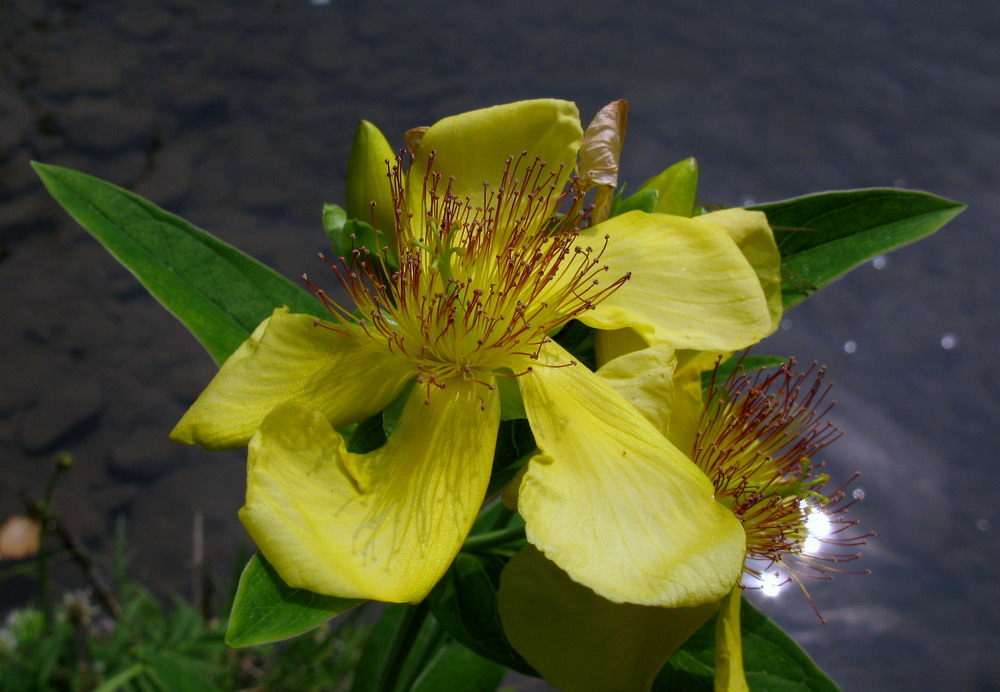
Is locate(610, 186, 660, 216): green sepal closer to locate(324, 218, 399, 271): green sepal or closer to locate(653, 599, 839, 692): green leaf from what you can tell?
locate(324, 218, 399, 271): green sepal

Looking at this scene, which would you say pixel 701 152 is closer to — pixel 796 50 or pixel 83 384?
pixel 796 50

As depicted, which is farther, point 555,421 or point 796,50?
point 796,50

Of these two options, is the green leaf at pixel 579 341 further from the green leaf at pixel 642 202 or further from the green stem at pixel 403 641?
the green stem at pixel 403 641

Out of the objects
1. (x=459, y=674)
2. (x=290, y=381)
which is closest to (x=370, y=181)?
Result: (x=290, y=381)

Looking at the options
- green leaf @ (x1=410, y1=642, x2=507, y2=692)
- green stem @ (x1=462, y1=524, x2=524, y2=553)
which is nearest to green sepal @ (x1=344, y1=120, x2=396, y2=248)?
green stem @ (x1=462, y1=524, x2=524, y2=553)

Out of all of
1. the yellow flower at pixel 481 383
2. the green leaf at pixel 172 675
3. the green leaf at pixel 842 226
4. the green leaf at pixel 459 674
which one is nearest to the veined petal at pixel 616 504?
the yellow flower at pixel 481 383

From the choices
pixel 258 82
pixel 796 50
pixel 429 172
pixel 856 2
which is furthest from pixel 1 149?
pixel 856 2

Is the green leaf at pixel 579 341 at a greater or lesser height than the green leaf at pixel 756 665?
greater
